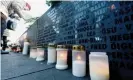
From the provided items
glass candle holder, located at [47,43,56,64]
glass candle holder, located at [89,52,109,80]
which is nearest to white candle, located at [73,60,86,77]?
glass candle holder, located at [89,52,109,80]

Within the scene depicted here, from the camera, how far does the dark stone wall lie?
0.70m

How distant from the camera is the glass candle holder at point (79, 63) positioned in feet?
2.66

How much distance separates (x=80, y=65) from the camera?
2.69 feet

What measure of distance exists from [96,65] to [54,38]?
1.01 m

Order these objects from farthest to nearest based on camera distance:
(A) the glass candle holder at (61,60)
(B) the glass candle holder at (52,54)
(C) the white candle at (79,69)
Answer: (B) the glass candle holder at (52,54) < (A) the glass candle holder at (61,60) < (C) the white candle at (79,69)

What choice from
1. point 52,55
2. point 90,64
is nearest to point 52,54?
point 52,55

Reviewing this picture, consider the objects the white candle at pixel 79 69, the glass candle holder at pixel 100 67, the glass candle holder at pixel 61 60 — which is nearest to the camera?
the glass candle holder at pixel 100 67

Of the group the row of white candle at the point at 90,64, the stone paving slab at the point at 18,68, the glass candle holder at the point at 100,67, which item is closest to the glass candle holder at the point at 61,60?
the row of white candle at the point at 90,64

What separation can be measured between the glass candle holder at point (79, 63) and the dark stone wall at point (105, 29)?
0.44 feet

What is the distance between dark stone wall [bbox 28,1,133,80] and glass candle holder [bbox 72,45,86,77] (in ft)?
0.44

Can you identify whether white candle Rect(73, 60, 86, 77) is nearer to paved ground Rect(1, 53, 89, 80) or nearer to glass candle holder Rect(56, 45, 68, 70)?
paved ground Rect(1, 53, 89, 80)

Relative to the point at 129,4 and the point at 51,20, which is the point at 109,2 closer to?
the point at 129,4

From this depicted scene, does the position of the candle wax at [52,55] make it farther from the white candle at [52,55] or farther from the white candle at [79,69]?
the white candle at [79,69]

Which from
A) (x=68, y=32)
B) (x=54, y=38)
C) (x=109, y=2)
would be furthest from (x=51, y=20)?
(x=109, y=2)
